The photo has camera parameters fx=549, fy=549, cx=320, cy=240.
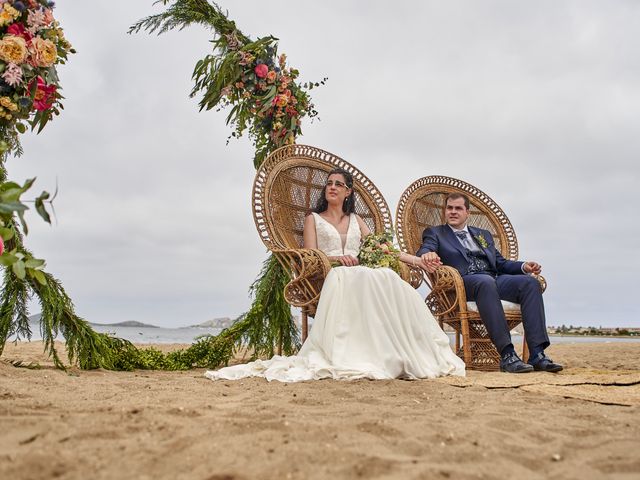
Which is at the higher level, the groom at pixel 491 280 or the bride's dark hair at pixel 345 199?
the bride's dark hair at pixel 345 199

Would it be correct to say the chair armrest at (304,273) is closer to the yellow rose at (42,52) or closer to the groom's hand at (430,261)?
the groom's hand at (430,261)

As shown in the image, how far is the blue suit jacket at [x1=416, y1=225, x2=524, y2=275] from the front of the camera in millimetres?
5031

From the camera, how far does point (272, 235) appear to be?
15.0 ft

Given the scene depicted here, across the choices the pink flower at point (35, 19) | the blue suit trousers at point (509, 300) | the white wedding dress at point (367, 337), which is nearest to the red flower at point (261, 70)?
the pink flower at point (35, 19)

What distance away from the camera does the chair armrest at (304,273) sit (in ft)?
13.8

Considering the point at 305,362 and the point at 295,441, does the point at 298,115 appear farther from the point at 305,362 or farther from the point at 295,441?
the point at 295,441

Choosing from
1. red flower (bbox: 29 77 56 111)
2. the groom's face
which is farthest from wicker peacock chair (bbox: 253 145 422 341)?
red flower (bbox: 29 77 56 111)

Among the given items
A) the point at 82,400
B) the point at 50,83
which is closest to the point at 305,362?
the point at 82,400

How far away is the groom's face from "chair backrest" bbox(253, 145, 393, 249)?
608 millimetres

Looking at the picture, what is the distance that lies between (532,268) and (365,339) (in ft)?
6.36

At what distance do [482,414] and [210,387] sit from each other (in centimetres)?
160

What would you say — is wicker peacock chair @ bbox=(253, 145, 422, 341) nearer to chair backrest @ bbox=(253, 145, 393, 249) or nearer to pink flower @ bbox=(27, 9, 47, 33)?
chair backrest @ bbox=(253, 145, 393, 249)

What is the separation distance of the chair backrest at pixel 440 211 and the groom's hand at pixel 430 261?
2.59 feet

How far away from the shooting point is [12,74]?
365 centimetres
